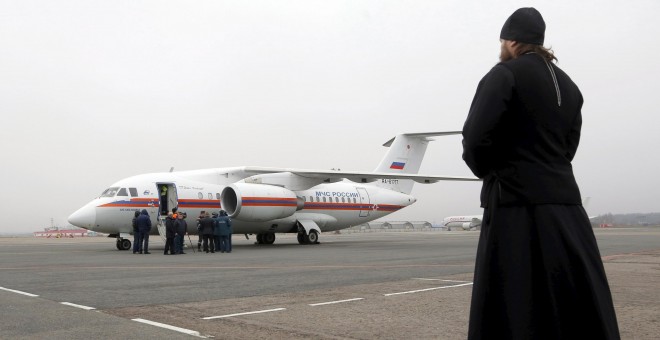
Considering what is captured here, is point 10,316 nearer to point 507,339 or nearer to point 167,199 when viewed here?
point 507,339

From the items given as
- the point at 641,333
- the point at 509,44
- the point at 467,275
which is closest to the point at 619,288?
the point at 467,275

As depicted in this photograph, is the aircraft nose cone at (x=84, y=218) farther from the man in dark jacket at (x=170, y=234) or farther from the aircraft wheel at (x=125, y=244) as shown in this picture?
the man in dark jacket at (x=170, y=234)

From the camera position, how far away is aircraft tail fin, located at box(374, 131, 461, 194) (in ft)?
99.1

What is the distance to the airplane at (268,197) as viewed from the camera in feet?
73.7

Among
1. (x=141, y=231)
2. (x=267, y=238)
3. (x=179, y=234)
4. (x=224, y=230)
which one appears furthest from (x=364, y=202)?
(x=141, y=231)

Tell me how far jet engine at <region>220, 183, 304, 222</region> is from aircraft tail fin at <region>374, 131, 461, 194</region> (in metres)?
7.05

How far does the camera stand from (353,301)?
7836 millimetres

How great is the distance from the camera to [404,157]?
30734mm

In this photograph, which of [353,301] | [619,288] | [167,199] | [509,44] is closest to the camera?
[509,44]

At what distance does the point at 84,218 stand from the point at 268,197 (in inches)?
267

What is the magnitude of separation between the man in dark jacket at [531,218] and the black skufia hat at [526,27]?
0.08 meters

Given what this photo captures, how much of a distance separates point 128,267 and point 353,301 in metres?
7.78

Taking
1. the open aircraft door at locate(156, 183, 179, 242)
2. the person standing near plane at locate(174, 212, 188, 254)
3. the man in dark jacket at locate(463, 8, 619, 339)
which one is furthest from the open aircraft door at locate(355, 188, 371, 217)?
the man in dark jacket at locate(463, 8, 619, 339)

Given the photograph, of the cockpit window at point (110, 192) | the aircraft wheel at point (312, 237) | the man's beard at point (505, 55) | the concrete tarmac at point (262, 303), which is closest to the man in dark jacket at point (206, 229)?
the cockpit window at point (110, 192)
